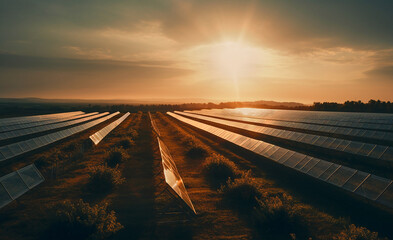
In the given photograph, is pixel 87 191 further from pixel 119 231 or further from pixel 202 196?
pixel 202 196

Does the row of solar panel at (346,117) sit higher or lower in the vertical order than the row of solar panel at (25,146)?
higher

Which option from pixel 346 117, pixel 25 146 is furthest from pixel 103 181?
pixel 346 117

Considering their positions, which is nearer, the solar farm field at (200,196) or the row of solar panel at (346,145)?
the solar farm field at (200,196)

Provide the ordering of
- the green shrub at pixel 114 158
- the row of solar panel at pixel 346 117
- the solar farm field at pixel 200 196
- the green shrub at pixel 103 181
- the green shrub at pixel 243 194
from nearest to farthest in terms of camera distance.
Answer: the solar farm field at pixel 200 196 → the green shrub at pixel 243 194 → the green shrub at pixel 103 181 → the green shrub at pixel 114 158 → the row of solar panel at pixel 346 117

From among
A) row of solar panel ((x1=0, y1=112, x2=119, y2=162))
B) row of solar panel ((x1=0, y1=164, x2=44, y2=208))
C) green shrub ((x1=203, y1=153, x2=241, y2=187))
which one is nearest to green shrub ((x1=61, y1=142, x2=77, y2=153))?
row of solar panel ((x1=0, y1=112, x2=119, y2=162))

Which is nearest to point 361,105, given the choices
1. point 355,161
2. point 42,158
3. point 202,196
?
point 355,161

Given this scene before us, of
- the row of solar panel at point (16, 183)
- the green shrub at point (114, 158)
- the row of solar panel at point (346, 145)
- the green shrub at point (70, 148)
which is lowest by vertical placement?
the green shrub at point (70, 148)

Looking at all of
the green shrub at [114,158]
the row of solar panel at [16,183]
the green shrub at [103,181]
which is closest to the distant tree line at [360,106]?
the green shrub at [114,158]

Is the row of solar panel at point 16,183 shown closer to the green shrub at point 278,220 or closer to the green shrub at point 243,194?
the green shrub at point 243,194
